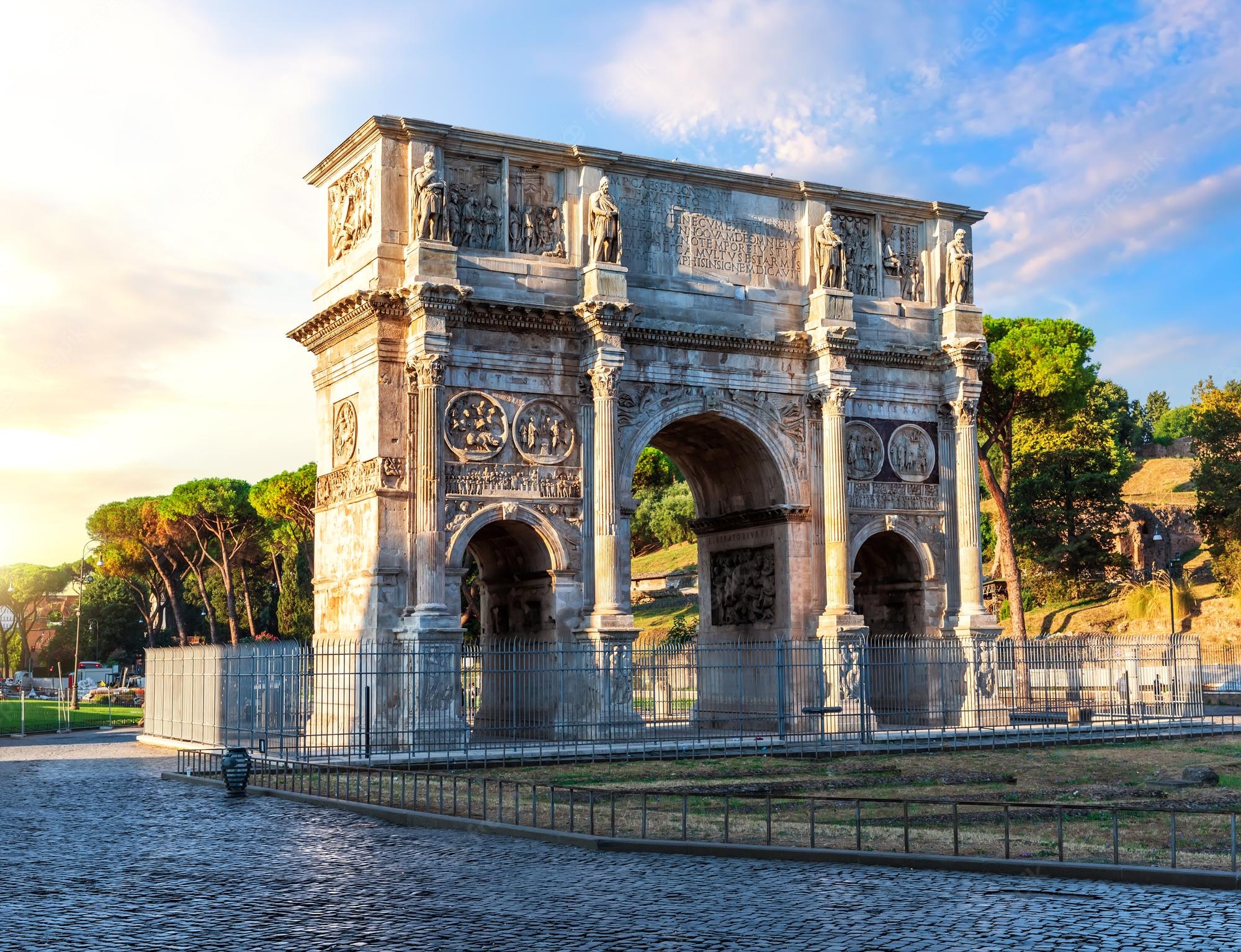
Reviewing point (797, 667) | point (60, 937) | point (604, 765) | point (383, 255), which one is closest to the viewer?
point (60, 937)

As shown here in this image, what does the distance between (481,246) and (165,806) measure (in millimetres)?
13909

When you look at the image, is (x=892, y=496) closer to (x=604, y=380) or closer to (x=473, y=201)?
(x=604, y=380)

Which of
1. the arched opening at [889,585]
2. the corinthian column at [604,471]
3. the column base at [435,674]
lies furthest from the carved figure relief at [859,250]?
the column base at [435,674]

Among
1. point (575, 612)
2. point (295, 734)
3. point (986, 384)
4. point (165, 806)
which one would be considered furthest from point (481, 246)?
point (986, 384)

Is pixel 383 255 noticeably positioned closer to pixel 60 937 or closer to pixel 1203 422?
pixel 60 937

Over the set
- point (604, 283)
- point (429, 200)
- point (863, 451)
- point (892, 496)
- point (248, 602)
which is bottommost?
point (248, 602)

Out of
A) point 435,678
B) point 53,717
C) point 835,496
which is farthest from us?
point 53,717

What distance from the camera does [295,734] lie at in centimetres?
2430

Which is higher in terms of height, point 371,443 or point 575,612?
point 371,443

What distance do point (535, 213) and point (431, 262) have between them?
3.23m

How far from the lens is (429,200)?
2634cm

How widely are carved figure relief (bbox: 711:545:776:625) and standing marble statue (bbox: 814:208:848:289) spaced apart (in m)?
6.05

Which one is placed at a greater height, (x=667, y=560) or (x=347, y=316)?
(x=347, y=316)

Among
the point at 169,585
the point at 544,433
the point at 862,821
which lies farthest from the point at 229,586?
the point at 862,821
